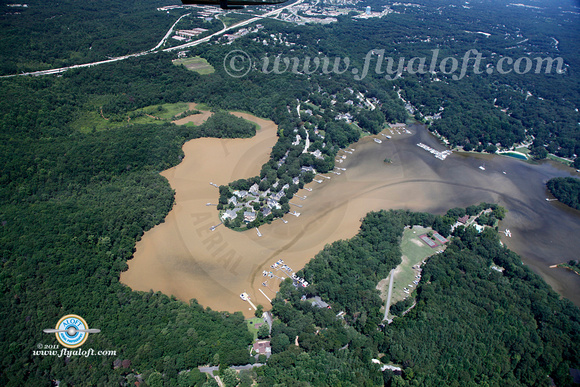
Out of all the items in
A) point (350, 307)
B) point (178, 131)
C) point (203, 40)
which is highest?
point (203, 40)

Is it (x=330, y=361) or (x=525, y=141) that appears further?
(x=525, y=141)

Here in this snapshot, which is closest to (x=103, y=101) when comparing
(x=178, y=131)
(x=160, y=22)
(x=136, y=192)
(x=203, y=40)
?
(x=178, y=131)

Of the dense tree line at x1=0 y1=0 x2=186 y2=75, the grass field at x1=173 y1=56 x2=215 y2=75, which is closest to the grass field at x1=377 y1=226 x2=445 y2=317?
the grass field at x1=173 y1=56 x2=215 y2=75

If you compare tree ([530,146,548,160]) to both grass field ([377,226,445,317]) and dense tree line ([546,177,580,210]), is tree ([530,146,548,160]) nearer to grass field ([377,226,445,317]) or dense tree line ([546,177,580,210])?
dense tree line ([546,177,580,210])

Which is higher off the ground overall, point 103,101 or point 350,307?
point 103,101

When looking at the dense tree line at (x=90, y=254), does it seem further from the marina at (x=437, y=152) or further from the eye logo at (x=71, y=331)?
the marina at (x=437, y=152)

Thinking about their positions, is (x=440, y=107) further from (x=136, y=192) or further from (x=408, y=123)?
(x=136, y=192)
